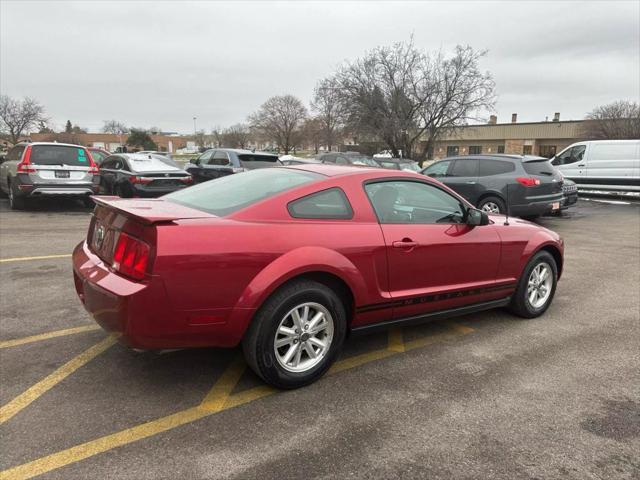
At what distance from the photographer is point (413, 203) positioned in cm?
385

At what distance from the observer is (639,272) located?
6.75 metres

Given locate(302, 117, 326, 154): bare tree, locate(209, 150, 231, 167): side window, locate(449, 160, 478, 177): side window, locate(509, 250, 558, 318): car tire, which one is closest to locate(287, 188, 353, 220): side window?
locate(509, 250, 558, 318): car tire

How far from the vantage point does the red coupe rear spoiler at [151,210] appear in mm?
2762

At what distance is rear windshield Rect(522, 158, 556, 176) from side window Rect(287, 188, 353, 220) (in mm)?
8166

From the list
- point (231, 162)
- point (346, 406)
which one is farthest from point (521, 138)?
point (346, 406)

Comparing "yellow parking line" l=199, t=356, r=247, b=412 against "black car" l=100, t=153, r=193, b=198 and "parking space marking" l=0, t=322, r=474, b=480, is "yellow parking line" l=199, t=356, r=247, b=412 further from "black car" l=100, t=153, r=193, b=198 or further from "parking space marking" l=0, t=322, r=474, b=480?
"black car" l=100, t=153, r=193, b=198

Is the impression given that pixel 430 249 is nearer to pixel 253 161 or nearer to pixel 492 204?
pixel 492 204

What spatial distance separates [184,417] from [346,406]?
38.8 inches

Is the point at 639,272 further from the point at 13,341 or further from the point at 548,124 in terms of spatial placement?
the point at 548,124

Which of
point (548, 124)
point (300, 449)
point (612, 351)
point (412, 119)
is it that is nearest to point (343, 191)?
point (300, 449)

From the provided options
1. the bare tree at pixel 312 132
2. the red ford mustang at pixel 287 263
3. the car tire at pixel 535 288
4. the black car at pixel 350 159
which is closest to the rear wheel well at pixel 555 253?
the car tire at pixel 535 288

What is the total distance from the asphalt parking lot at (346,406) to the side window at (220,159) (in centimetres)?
1024

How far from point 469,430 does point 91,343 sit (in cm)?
289

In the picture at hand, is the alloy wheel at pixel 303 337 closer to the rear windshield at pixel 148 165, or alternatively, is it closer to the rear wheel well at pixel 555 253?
the rear wheel well at pixel 555 253
